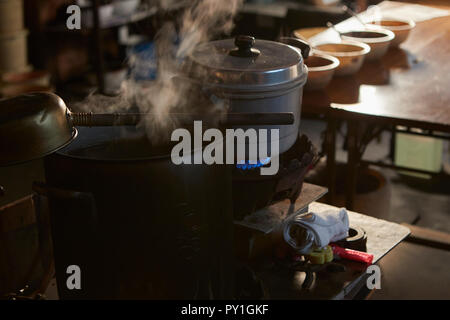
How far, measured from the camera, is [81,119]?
1.46 metres

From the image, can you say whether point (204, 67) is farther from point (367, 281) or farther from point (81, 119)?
point (367, 281)

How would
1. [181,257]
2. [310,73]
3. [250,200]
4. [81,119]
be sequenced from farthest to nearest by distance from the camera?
[310,73] → [250,200] → [181,257] → [81,119]

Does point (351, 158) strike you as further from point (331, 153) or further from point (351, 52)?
point (351, 52)

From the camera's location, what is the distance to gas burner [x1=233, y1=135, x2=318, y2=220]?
200 cm

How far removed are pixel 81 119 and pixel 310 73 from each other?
6.27ft

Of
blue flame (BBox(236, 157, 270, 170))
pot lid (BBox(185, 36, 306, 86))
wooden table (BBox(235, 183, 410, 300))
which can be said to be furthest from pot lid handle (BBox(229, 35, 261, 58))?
wooden table (BBox(235, 183, 410, 300))

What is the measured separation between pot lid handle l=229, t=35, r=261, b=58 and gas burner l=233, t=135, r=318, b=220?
361 mm

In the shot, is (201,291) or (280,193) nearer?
(201,291)

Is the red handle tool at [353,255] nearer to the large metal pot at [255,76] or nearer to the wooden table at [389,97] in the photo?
the large metal pot at [255,76]

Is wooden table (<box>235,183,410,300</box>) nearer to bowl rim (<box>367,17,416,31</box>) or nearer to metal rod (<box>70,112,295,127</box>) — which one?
metal rod (<box>70,112,295,127</box>)

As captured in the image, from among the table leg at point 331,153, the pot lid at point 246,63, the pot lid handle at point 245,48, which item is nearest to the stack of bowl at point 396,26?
the table leg at point 331,153

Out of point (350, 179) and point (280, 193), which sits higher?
point (280, 193)

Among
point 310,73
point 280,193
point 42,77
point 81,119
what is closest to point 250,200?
point 280,193

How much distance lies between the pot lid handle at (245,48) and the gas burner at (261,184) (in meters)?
0.36
